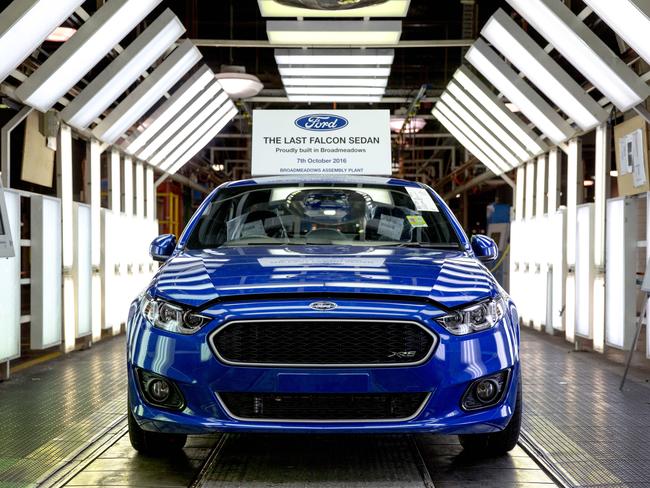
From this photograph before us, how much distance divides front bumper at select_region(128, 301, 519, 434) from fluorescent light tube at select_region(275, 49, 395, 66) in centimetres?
731

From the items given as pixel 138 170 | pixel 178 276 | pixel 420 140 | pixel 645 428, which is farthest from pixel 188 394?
pixel 420 140

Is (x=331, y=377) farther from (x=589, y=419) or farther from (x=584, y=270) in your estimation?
(x=584, y=270)

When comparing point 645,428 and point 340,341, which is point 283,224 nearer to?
point 340,341

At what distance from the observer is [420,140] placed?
27.9 meters

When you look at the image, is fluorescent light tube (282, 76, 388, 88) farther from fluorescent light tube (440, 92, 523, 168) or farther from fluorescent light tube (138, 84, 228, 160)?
fluorescent light tube (440, 92, 523, 168)

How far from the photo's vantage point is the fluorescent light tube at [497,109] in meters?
11.7

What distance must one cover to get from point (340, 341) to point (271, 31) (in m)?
6.74

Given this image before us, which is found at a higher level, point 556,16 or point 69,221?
point 556,16

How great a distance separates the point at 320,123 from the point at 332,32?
182 cm

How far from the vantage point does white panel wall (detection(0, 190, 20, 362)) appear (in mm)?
7047

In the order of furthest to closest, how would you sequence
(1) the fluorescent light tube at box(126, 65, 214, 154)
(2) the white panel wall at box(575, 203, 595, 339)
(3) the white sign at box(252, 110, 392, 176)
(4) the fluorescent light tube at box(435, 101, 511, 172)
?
(4) the fluorescent light tube at box(435, 101, 511, 172), (1) the fluorescent light tube at box(126, 65, 214, 154), (2) the white panel wall at box(575, 203, 595, 339), (3) the white sign at box(252, 110, 392, 176)

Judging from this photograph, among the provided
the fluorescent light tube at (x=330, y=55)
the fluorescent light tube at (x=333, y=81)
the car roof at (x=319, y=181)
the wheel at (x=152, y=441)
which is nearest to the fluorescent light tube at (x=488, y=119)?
the fluorescent light tube at (x=333, y=81)

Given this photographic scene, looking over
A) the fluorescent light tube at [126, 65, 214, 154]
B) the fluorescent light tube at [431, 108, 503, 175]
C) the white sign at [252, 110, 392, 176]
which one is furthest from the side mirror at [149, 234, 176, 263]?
the fluorescent light tube at [431, 108, 503, 175]

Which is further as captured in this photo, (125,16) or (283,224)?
(125,16)
